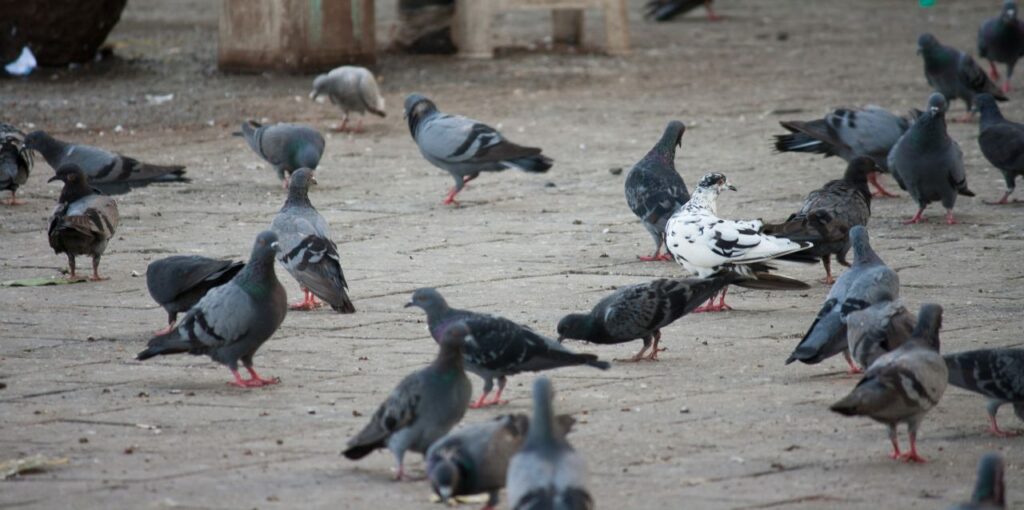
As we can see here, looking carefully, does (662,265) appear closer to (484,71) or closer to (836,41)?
(484,71)

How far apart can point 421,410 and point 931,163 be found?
205 inches

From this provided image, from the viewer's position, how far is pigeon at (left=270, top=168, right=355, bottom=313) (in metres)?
6.58

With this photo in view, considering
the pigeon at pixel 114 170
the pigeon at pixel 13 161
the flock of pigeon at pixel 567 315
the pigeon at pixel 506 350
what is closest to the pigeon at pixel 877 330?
the flock of pigeon at pixel 567 315

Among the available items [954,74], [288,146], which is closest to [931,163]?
[288,146]

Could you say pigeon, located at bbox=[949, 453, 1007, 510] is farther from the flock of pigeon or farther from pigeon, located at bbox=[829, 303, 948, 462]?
pigeon, located at bbox=[829, 303, 948, 462]

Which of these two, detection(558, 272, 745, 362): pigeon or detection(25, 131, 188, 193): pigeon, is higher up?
detection(558, 272, 745, 362): pigeon

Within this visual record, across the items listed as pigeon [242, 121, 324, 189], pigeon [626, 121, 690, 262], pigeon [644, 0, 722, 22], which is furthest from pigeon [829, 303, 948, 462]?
pigeon [644, 0, 722, 22]

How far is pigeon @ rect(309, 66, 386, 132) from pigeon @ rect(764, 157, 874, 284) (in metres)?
5.24

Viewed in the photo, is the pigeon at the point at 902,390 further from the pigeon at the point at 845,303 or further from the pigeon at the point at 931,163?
the pigeon at the point at 931,163

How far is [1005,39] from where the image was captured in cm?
1423

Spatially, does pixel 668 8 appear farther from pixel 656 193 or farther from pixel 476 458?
pixel 476 458

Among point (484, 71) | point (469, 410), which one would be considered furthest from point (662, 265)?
point (484, 71)

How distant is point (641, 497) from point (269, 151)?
20.7 feet

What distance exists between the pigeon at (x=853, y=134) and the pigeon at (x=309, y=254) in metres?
3.84
